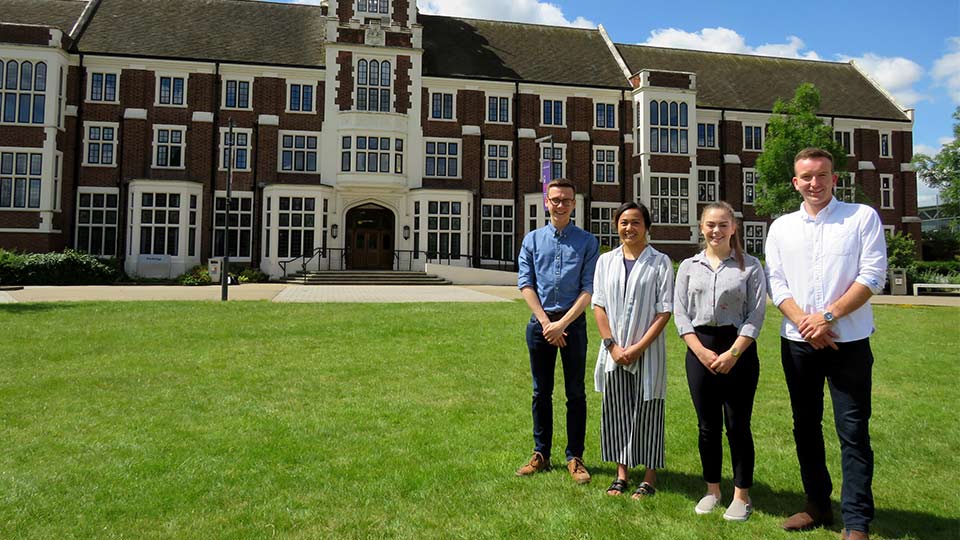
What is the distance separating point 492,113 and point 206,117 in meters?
12.3

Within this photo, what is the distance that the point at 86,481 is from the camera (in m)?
3.77

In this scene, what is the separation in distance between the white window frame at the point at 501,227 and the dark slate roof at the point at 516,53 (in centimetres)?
578

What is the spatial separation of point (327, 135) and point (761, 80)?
2364 cm

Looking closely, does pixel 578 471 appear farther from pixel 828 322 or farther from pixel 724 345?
pixel 828 322

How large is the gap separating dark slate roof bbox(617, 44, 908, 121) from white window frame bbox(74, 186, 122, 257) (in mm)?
24758

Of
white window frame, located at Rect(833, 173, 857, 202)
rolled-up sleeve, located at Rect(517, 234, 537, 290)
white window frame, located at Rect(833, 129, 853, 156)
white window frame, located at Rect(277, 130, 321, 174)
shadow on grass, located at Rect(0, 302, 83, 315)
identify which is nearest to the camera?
rolled-up sleeve, located at Rect(517, 234, 537, 290)

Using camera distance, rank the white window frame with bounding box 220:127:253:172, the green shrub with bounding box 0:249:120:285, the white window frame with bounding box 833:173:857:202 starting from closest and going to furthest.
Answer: the green shrub with bounding box 0:249:120:285 < the white window frame with bounding box 220:127:253:172 < the white window frame with bounding box 833:173:857:202

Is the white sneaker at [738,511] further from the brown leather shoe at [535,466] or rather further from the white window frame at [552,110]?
the white window frame at [552,110]

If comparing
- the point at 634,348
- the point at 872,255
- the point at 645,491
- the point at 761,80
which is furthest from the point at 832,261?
the point at 761,80

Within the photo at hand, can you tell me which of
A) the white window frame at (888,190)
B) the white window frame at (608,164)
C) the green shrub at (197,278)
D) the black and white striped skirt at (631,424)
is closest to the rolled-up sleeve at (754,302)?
the black and white striped skirt at (631,424)

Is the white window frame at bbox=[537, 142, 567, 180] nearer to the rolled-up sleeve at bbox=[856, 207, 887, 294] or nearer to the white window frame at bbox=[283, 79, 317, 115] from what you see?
the white window frame at bbox=[283, 79, 317, 115]

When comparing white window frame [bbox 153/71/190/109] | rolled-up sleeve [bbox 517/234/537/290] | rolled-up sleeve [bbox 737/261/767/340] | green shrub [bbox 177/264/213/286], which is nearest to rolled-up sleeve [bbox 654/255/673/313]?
rolled-up sleeve [bbox 737/261/767/340]

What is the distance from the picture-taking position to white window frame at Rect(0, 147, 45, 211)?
2369 centimetres

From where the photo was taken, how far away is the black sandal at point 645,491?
11.9 feet
